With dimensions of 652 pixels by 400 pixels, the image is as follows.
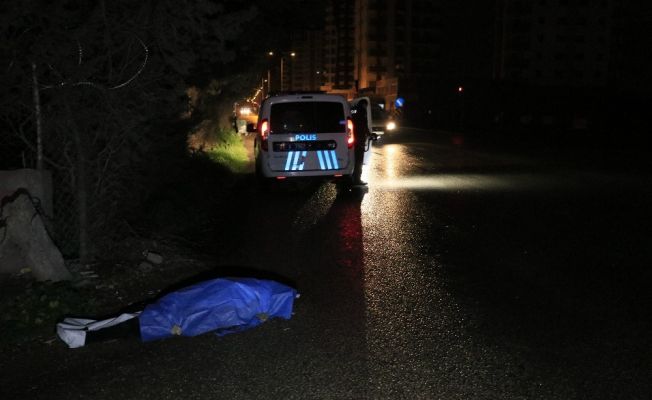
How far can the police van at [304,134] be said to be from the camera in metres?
13.4

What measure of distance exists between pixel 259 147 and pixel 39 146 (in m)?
7.41

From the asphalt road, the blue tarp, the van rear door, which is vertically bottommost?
the asphalt road

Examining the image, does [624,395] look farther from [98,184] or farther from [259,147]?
[259,147]

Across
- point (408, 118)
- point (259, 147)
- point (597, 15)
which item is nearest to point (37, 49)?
point (259, 147)

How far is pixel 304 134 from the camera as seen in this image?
43.9 ft

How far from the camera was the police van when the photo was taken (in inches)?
527

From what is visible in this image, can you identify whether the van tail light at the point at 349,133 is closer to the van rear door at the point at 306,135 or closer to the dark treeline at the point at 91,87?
the van rear door at the point at 306,135

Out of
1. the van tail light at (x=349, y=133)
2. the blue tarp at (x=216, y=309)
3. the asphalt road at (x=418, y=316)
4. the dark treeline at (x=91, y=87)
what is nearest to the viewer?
the asphalt road at (x=418, y=316)

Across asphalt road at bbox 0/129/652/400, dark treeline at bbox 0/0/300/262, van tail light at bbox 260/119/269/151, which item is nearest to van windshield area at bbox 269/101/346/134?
van tail light at bbox 260/119/269/151

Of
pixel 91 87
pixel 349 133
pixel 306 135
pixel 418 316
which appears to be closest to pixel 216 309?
pixel 418 316

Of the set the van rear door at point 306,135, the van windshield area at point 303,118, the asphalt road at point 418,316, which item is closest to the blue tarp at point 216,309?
the asphalt road at point 418,316

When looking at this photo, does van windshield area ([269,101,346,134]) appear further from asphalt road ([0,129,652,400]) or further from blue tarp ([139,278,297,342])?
blue tarp ([139,278,297,342])

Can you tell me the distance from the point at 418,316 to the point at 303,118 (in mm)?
8233

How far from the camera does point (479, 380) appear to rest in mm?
4406
